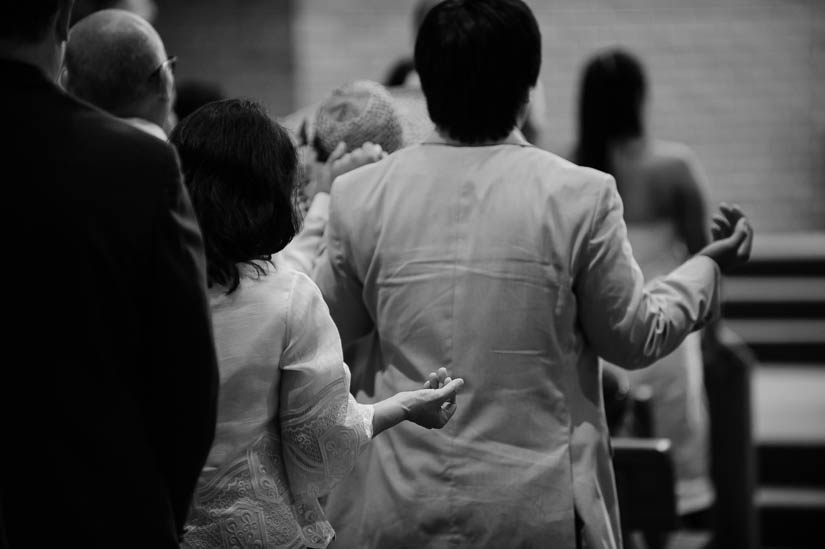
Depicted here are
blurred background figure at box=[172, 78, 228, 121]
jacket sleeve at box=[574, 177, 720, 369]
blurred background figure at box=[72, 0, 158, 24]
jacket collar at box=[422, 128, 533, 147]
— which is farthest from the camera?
blurred background figure at box=[172, 78, 228, 121]

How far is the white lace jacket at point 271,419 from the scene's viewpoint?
1.72 metres

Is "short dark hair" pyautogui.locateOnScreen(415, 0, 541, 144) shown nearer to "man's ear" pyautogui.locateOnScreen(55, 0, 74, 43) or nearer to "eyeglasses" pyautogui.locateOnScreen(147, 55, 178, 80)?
"eyeglasses" pyautogui.locateOnScreen(147, 55, 178, 80)

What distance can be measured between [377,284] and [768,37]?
5.41 m

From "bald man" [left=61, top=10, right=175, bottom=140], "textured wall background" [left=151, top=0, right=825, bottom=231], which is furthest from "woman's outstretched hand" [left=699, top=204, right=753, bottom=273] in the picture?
"textured wall background" [left=151, top=0, right=825, bottom=231]

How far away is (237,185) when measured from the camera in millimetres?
1793

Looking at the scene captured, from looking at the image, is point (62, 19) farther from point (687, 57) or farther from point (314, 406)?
point (687, 57)

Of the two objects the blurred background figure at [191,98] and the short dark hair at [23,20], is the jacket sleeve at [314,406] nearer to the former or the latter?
the short dark hair at [23,20]

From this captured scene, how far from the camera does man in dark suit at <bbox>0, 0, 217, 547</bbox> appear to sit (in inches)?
54.5

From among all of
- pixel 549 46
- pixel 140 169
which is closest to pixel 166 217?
pixel 140 169

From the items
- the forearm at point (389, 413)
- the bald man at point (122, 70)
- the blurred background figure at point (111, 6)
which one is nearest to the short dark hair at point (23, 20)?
the forearm at point (389, 413)

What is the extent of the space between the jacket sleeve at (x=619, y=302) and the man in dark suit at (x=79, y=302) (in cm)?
78

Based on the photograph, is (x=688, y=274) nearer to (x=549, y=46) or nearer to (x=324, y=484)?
(x=324, y=484)

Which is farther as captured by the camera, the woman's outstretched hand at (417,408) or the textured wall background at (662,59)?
the textured wall background at (662,59)

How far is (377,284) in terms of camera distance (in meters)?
2.11
